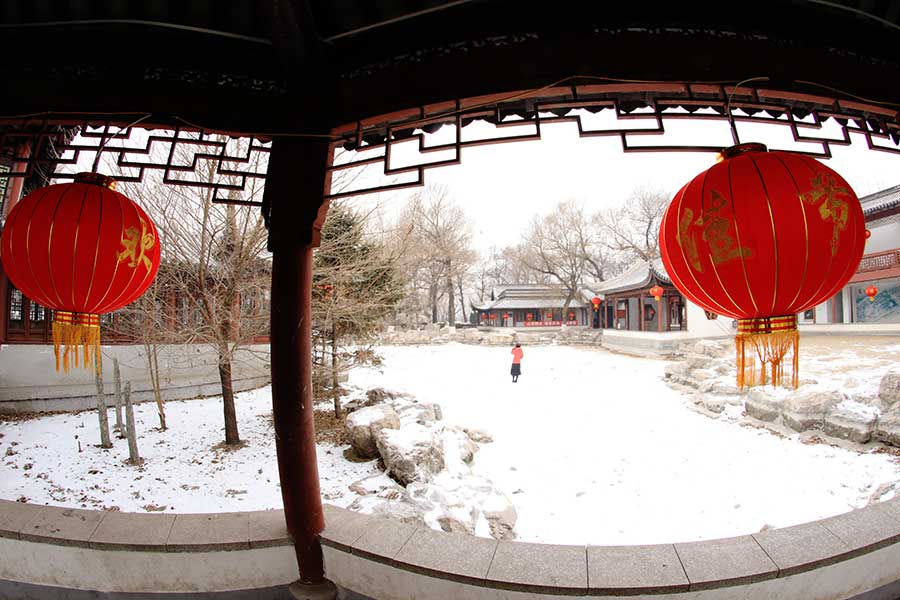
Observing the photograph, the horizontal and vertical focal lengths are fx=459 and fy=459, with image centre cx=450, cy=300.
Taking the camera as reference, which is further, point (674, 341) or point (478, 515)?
point (674, 341)

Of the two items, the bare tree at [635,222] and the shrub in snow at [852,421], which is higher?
the bare tree at [635,222]

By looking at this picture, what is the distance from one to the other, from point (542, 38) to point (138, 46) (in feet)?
6.62

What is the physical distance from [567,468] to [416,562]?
582 centimetres

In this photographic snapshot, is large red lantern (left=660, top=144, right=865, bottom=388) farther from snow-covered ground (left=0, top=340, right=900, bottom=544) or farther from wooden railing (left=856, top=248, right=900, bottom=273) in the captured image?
wooden railing (left=856, top=248, right=900, bottom=273)

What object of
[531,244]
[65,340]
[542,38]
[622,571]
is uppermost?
[531,244]

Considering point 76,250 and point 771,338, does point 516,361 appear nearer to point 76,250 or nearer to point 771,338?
point 771,338

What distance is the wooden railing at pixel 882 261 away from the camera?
49.4ft

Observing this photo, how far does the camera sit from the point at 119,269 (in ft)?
7.55

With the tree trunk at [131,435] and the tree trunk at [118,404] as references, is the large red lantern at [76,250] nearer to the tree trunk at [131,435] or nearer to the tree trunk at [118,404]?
the tree trunk at [131,435]

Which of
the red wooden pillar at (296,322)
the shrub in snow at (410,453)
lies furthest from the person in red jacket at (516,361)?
the red wooden pillar at (296,322)

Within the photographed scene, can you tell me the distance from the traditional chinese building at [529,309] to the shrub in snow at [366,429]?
27.6m

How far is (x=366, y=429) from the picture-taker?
7.32 m

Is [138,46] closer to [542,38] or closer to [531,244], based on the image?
[542,38]

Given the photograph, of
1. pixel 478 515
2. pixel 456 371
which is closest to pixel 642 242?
pixel 456 371
